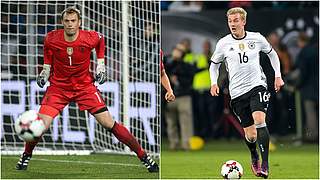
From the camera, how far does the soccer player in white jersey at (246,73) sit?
12.9 metres

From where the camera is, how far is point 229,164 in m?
12.1

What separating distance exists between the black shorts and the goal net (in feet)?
12.5

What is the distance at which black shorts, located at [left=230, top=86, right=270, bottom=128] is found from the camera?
42.5 feet

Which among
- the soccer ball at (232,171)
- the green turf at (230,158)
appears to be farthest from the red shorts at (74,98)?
the soccer ball at (232,171)

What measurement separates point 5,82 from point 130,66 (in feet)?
7.00

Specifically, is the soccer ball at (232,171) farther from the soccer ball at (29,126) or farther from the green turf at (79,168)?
the soccer ball at (29,126)

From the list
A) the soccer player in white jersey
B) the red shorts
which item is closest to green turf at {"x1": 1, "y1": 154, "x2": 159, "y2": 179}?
the red shorts

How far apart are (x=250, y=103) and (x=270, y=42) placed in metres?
8.89

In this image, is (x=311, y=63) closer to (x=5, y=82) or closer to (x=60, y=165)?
(x=5, y=82)

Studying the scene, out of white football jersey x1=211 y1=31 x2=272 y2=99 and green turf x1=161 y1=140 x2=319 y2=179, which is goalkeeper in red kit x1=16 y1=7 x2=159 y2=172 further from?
white football jersey x1=211 y1=31 x2=272 y2=99

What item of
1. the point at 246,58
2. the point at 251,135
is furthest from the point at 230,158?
the point at 246,58

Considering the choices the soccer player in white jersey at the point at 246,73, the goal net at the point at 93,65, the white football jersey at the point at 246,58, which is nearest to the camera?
the soccer player in white jersey at the point at 246,73

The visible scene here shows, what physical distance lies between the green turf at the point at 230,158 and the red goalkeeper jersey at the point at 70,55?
1.62 metres

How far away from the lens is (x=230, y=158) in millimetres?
17312
